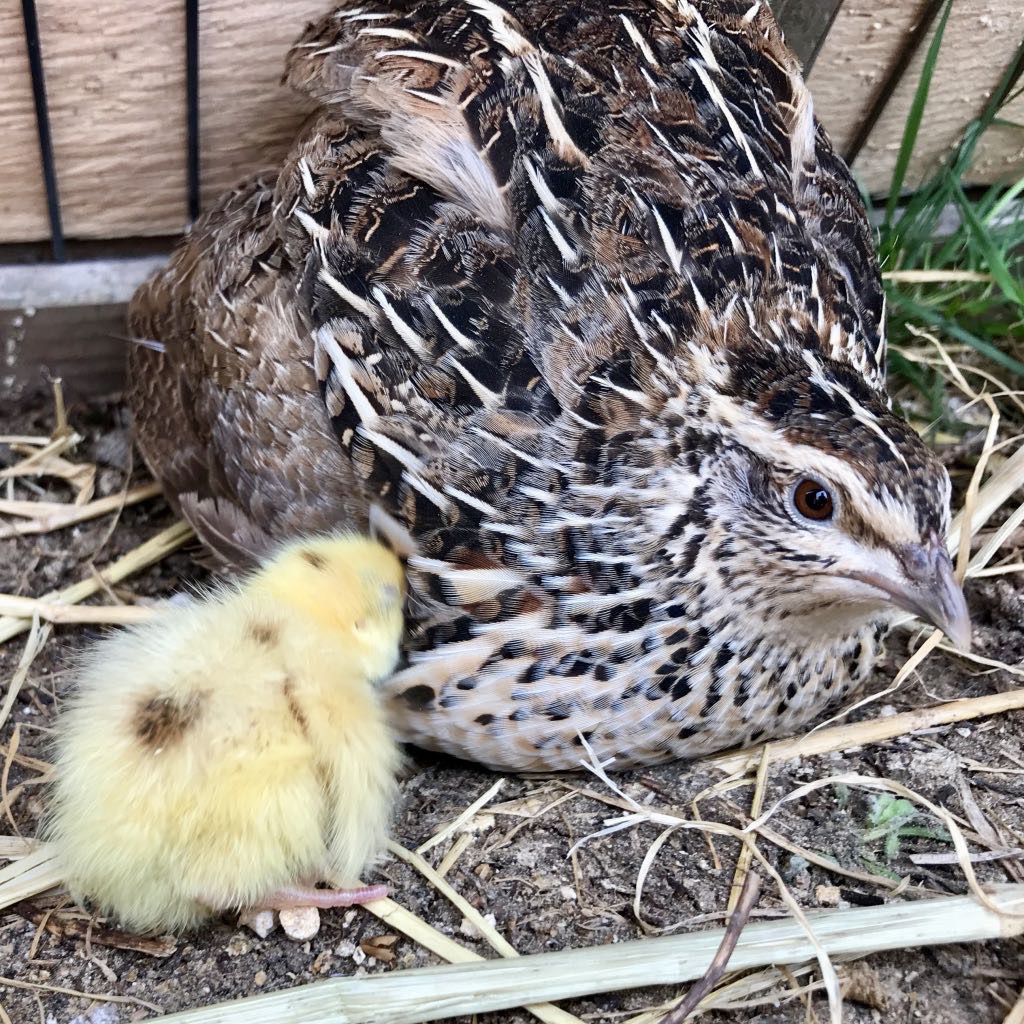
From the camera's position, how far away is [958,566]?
84.1 inches

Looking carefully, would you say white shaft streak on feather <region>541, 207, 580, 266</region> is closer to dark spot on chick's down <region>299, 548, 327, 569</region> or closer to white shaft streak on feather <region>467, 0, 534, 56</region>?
white shaft streak on feather <region>467, 0, 534, 56</region>

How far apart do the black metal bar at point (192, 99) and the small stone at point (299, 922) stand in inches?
59.1

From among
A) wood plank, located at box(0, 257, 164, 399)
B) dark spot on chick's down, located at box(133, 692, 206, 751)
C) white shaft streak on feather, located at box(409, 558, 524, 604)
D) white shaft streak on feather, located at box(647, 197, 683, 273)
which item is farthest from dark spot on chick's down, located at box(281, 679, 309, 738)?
wood plank, located at box(0, 257, 164, 399)

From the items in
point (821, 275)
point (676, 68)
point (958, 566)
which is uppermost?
point (676, 68)

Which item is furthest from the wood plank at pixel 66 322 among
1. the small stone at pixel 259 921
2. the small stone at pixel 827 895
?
the small stone at pixel 827 895

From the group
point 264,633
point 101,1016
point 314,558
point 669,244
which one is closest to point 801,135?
point 669,244

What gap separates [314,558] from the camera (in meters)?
1.89

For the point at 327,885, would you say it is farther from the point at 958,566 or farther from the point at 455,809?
the point at 958,566

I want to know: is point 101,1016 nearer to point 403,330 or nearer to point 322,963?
point 322,963

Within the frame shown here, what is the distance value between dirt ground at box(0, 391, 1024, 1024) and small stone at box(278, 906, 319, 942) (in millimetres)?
16

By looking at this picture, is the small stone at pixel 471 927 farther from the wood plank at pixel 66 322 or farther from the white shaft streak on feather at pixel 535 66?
the wood plank at pixel 66 322

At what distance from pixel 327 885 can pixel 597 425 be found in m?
0.84

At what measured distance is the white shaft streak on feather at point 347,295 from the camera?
189 cm

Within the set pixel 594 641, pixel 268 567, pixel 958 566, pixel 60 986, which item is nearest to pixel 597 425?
pixel 594 641
